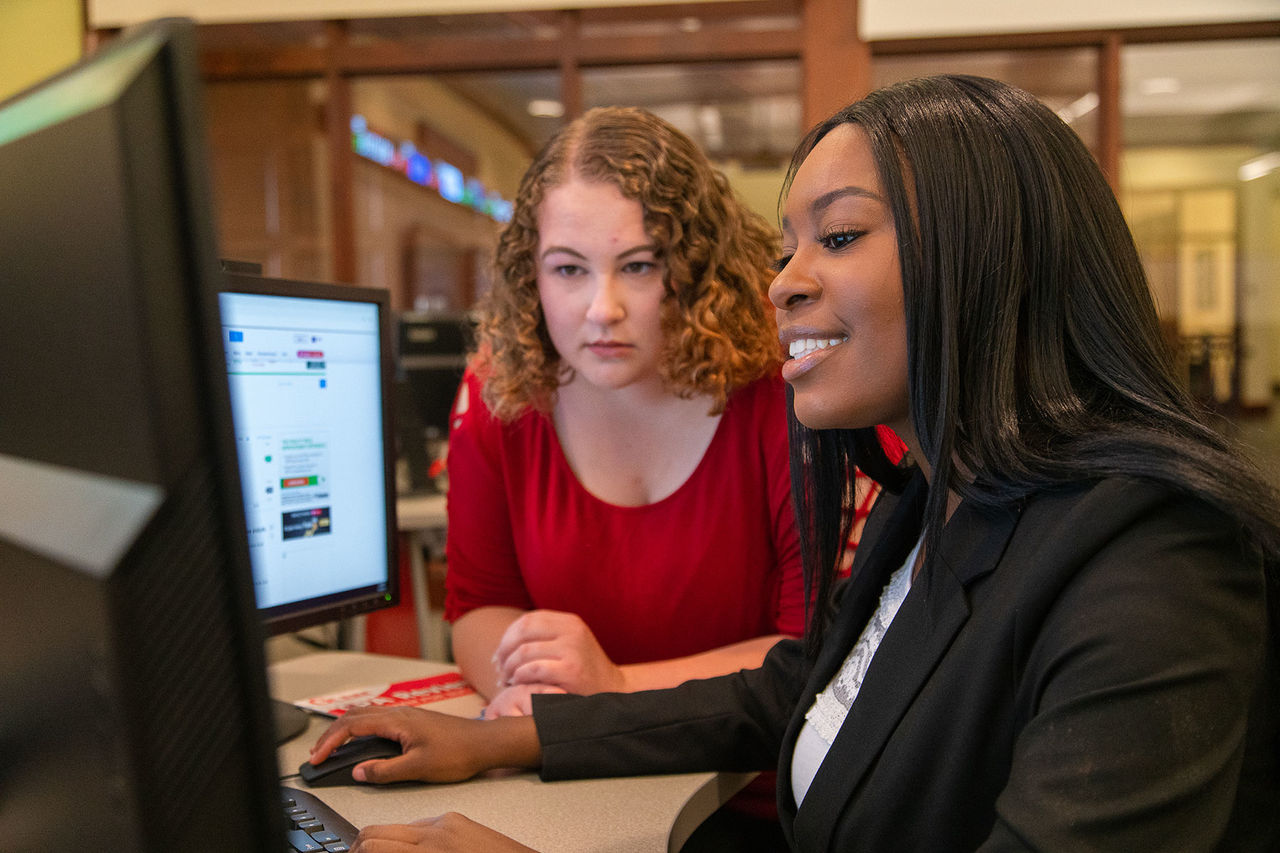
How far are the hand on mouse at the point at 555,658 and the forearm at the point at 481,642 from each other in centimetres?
9

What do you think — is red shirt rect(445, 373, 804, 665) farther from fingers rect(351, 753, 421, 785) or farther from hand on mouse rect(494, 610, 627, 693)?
fingers rect(351, 753, 421, 785)

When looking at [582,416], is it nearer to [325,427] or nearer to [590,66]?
[325,427]

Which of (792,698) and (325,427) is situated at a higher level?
(325,427)

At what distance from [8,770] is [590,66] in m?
4.37

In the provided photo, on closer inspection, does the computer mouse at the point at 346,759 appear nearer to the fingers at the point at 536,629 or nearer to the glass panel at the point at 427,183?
the fingers at the point at 536,629

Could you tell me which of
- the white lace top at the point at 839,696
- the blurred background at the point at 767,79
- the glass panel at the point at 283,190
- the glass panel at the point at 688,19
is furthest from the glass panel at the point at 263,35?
the white lace top at the point at 839,696

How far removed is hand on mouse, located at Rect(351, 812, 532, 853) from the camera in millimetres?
715

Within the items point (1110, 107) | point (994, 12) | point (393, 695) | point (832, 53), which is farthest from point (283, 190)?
point (393, 695)

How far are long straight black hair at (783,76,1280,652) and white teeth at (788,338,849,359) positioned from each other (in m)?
0.10

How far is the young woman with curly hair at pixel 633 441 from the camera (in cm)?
126

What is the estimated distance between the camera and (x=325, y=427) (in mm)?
1135

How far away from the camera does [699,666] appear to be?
1172 millimetres

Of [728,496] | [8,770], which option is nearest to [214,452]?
[8,770]

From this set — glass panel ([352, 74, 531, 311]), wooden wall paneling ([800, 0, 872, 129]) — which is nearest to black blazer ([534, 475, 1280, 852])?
wooden wall paneling ([800, 0, 872, 129])
